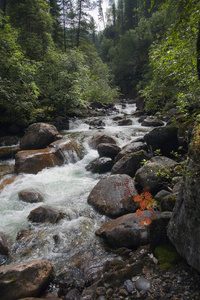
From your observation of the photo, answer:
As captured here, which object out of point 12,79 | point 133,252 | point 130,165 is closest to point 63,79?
point 12,79

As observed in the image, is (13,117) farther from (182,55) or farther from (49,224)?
(182,55)

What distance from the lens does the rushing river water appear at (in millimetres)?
4270

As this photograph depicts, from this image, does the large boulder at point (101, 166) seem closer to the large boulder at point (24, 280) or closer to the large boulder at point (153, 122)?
the large boulder at point (24, 280)

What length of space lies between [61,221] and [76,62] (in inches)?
589

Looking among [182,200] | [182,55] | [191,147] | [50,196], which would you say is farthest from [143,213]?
[182,55]

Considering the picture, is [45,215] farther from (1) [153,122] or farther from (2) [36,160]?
(1) [153,122]

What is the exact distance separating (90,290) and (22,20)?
28.0 m

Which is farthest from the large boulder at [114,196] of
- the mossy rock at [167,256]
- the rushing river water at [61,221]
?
the mossy rock at [167,256]

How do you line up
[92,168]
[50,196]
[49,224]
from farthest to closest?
[92,168], [50,196], [49,224]

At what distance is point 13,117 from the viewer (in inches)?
526

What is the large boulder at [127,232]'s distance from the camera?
4160 mm

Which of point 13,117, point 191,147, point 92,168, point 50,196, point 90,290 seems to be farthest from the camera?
point 13,117

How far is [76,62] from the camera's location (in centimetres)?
1609

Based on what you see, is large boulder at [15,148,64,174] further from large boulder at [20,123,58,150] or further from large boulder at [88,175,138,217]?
large boulder at [88,175,138,217]
